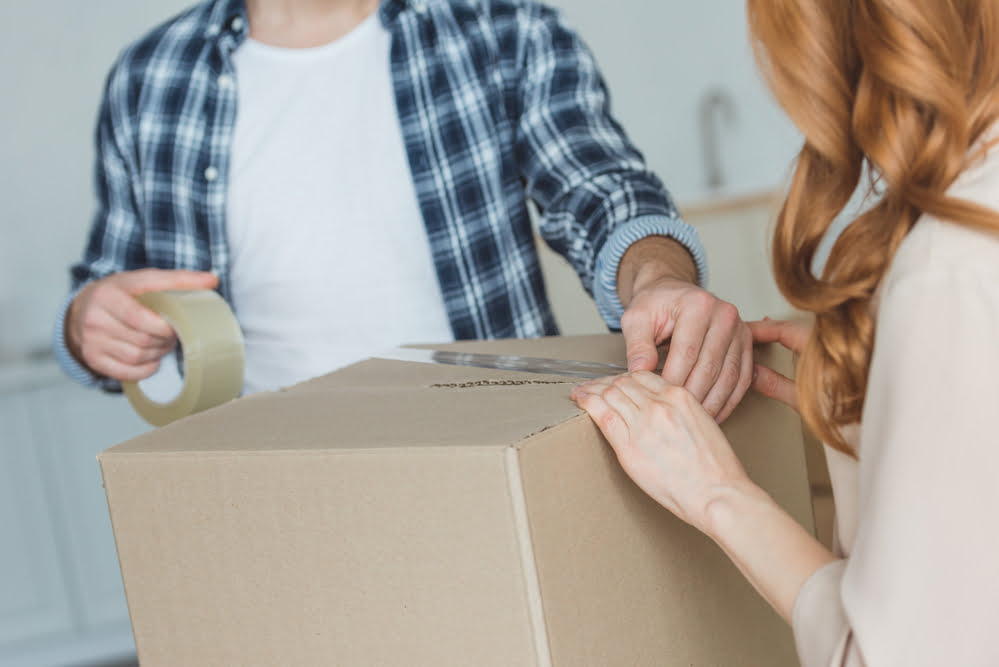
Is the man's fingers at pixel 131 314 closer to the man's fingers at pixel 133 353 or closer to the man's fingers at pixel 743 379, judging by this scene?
the man's fingers at pixel 133 353

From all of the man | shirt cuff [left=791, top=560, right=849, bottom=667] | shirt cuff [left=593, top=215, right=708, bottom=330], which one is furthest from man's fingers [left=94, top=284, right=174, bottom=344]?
shirt cuff [left=791, top=560, right=849, bottom=667]

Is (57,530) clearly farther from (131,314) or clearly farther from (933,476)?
(933,476)

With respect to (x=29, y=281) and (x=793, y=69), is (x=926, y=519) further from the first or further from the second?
(x=29, y=281)

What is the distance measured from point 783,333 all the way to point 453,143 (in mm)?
598

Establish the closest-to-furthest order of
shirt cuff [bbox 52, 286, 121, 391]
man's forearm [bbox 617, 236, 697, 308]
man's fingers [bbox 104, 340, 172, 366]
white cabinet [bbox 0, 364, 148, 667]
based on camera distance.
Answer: man's forearm [bbox 617, 236, 697, 308]
man's fingers [bbox 104, 340, 172, 366]
shirt cuff [bbox 52, 286, 121, 391]
white cabinet [bbox 0, 364, 148, 667]

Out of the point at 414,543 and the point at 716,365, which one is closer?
the point at 414,543

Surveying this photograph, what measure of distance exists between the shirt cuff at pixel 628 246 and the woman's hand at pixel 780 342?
0.24m

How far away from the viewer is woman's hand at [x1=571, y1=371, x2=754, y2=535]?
63 centimetres

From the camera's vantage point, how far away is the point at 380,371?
A: 0.86m

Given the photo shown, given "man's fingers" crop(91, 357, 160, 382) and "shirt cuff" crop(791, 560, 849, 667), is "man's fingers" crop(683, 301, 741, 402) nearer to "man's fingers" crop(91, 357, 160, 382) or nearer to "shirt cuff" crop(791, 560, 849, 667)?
"shirt cuff" crop(791, 560, 849, 667)

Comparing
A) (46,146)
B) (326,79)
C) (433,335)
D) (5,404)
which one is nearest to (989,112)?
(433,335)

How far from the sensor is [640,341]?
77 cm

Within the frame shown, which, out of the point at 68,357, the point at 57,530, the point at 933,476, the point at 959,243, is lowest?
the point at 57,530

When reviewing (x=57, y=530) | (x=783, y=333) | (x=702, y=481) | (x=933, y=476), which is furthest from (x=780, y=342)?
(x=57, y=530)
